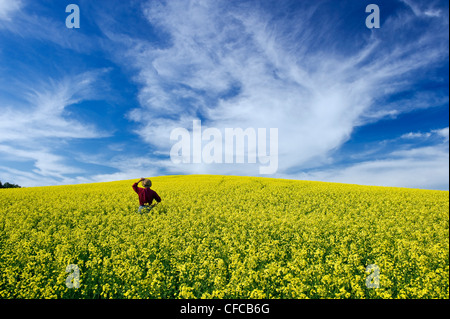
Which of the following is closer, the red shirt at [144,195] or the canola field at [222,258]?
the canola field at [222,258]

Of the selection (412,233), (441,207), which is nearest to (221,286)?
(412,233)

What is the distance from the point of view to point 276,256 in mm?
8375

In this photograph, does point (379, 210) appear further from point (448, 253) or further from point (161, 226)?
point (161, 226)

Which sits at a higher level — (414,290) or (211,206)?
(211,206)

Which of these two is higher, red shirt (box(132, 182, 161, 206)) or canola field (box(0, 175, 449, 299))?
red shirt (box(132, 182, 161, 206))

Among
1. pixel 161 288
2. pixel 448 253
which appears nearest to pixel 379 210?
pixel 448 253

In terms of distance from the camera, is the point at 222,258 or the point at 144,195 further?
the point at 144,195

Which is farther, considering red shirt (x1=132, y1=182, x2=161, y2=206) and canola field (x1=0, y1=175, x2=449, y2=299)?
red shirt (x1=132, y1=182, x2=161, y2=206)

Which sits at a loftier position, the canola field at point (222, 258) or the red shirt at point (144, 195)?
the red shirt at point (144, 195)

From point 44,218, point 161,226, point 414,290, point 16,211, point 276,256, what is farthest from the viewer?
point 16,211

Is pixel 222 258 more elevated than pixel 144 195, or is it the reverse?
pixel 144 195

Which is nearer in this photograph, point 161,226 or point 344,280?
point 344,280
